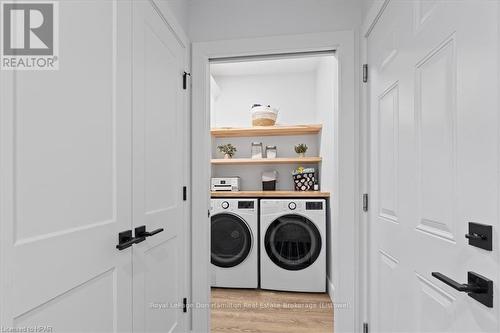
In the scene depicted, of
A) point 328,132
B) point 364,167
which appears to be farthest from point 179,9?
point 328,132

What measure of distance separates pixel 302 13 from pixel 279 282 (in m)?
2.48

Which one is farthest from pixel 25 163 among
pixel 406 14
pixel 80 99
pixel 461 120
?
pixel 406 14

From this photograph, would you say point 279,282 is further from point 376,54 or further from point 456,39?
point 456,39

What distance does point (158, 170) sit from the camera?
5.26 feet

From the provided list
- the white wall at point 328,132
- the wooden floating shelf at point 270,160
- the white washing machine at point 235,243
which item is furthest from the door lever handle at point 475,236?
the wooden floating shelf at point 270,160

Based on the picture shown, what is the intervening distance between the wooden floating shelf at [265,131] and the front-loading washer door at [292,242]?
1062mm

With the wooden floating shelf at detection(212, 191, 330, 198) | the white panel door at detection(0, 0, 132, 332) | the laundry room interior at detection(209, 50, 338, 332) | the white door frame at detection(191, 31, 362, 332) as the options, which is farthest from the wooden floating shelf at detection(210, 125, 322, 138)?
the white panel door at detection(0, 0, 132, 332)

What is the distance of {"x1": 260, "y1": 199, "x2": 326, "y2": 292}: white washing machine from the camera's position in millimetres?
2998

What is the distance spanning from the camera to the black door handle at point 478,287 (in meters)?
0.76

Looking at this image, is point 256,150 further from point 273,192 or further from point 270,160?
point 273,192

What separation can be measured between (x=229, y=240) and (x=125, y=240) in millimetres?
2005

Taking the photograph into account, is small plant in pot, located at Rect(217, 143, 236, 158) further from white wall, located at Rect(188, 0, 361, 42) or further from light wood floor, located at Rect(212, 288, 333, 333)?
white wall, located at Rect(188, 0, 361, 42)

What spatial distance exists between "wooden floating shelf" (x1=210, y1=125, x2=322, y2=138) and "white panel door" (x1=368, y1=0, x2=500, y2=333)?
183cm

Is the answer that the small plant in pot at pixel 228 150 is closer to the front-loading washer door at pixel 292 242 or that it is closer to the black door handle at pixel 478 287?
the front-loading washer door at pixel 292 242
